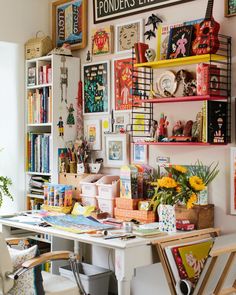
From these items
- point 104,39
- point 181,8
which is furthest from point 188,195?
point 104,39

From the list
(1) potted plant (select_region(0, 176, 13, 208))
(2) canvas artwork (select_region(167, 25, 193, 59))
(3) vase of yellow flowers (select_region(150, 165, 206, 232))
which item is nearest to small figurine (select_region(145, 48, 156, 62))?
(2) canvas artwork (select_region(167, 25, 193, 59))

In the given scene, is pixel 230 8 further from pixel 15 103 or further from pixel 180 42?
pixel 15 103

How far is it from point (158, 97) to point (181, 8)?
2.11ft

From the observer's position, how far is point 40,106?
4.68 metres

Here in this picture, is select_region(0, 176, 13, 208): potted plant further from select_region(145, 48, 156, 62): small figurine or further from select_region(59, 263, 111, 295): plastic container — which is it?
select_region(145, 48, 156, 62): small figurine

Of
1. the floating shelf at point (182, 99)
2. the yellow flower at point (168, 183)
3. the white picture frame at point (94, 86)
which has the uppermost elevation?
the white picture frame at point (94, 86)

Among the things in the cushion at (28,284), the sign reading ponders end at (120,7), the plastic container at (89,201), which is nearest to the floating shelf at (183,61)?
the sign reading ponders end at (120,7)

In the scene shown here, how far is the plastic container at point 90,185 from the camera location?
4.22 m

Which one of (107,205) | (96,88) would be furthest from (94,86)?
(107,205)

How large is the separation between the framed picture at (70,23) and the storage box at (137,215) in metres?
1.51

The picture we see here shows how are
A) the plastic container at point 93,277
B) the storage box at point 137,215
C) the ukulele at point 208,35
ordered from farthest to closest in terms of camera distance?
1. the plastic container at point 93,277
2. the storage box at point 137,215
3. the ukulele at point 208,35

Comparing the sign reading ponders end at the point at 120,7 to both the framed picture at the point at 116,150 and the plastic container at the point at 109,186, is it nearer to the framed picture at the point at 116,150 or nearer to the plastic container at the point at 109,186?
the framed picture at the point at 116,150

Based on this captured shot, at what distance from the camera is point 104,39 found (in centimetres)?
441

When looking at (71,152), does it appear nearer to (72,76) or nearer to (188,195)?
(72,76)
